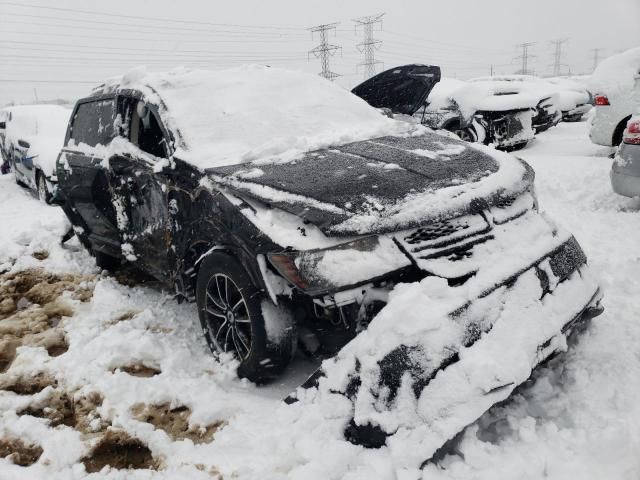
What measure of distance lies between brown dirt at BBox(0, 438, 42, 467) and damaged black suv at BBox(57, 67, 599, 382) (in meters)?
1.01

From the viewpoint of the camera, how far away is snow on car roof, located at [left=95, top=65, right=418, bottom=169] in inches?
119

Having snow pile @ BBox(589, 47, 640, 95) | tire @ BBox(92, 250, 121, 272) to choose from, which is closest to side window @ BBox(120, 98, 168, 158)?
tire @ BBox(92, 250, 121, 272)

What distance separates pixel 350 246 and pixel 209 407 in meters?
1.11

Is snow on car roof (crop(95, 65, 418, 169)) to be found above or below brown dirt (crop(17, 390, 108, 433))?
above

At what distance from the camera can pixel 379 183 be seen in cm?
248

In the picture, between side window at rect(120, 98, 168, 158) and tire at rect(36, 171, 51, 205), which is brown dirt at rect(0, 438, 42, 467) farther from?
tire at rect(36, 171, 51, 205)

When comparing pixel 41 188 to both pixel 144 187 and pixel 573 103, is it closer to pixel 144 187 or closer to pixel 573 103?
pixel 144 187

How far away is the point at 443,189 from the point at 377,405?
1.08 m

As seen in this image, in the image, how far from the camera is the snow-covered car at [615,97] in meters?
6.56

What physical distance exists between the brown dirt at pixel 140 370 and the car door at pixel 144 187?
63 cm

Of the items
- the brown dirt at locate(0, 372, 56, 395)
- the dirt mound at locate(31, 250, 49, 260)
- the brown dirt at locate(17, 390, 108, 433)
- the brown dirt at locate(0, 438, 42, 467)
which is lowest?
the dirt mound at locate(31, 250, 49, 260)

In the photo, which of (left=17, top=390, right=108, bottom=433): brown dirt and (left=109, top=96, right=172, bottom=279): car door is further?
(left=109, top=96, right=172, bottom=279): car door

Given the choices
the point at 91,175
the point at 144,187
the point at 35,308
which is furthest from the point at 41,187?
the point at 144,187

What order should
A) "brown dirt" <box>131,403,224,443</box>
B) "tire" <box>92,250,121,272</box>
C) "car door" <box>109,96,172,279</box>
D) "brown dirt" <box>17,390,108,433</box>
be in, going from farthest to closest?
"tire" <box>92,250,121,272</box>
"car door" <box>109,96,172,279</box>
"brown dirt" <box>17,390,108,433</box>
"brown dirt" <box>131,403,224,443</box>
